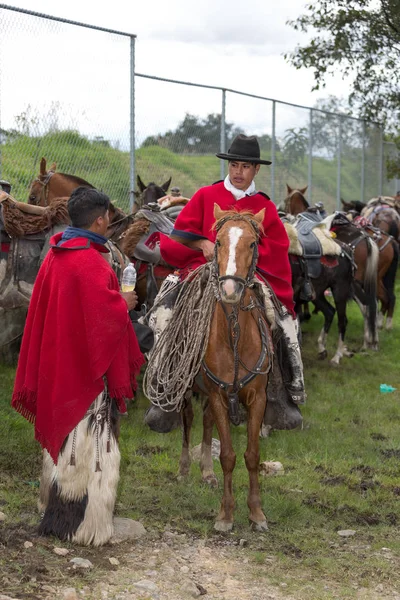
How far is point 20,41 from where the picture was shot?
992cm

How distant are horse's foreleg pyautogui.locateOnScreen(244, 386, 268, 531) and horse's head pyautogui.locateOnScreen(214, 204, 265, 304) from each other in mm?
936

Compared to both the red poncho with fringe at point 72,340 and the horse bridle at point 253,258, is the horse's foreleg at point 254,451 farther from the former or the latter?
the red poncho with fringe at point 72,340

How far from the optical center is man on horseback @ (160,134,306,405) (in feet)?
20.2

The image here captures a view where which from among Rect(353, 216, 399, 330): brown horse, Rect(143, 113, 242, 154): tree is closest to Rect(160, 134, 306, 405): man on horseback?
Rect(143, 113, 242, 154): tree

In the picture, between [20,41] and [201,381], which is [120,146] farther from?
[201,381]

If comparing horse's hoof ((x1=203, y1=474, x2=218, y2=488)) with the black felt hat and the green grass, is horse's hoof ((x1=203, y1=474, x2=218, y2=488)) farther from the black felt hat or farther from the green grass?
the black felt hat

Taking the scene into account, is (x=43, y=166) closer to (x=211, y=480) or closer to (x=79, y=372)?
(x=211, y=480)

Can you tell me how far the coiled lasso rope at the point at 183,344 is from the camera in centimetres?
577

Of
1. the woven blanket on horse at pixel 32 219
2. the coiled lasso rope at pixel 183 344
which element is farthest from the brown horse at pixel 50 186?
the coiled lasso rope at pixel 183 344

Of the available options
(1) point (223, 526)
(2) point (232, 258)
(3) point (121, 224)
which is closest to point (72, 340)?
(2) point (232, 258)

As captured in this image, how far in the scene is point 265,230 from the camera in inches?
240

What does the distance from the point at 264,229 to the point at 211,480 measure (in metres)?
2.13

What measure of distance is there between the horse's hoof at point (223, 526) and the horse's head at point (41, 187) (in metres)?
5.27

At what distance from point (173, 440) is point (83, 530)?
123 inches
